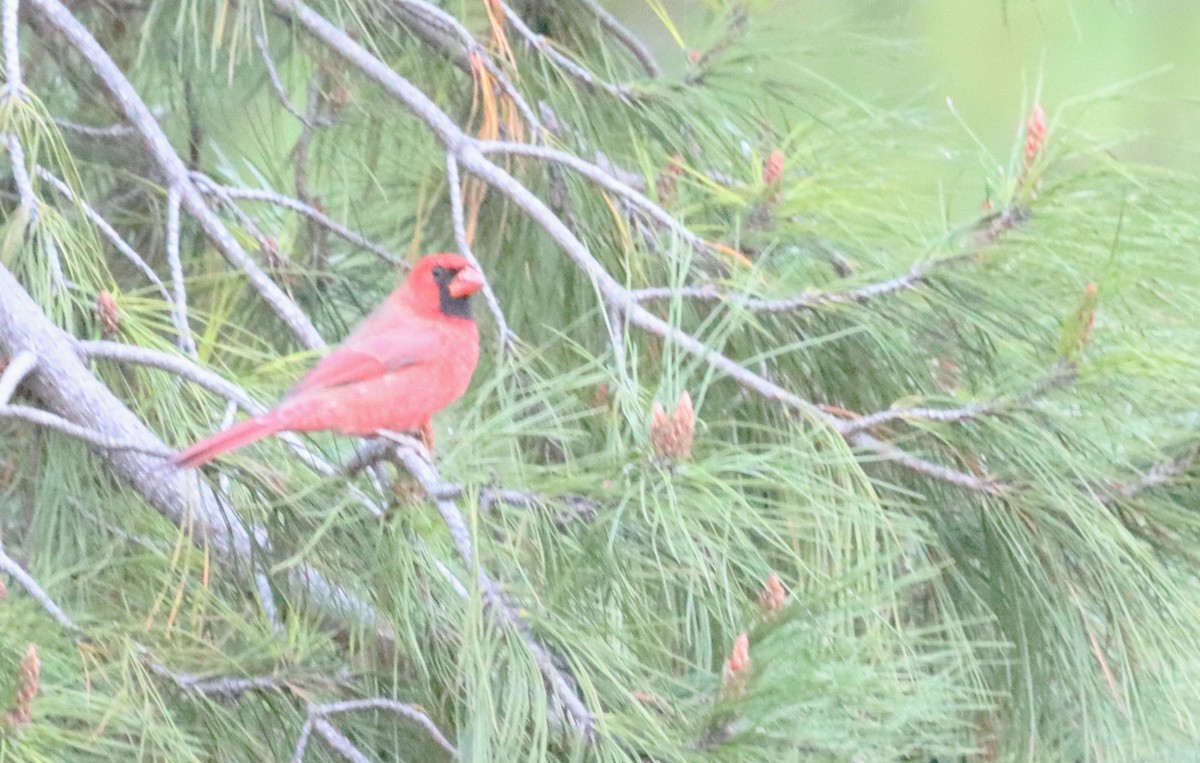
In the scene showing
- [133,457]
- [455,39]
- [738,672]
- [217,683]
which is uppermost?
Answer: [455,39]

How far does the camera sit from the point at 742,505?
3.46 feet

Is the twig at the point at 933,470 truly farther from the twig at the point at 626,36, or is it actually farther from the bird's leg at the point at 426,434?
the twig at the point at 626,36

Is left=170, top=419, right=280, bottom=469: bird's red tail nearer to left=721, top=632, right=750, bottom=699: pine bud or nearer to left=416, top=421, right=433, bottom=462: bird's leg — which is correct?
left=416, top=421, right=433, bottom=462: bird's leg

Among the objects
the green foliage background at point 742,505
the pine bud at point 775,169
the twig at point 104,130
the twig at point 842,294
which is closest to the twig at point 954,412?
the green foliage background at point 742,505

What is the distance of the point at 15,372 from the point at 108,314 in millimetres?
191

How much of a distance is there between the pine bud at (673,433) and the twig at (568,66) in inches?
30.4

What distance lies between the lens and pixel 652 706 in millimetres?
1064

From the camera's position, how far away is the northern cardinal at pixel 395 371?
1.31m

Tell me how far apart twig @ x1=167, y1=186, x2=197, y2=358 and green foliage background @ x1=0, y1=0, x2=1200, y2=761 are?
0.03 metres

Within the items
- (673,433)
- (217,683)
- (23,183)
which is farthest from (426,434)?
(673,433)

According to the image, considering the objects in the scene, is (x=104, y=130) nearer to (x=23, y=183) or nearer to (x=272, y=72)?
(x=272, y=72)

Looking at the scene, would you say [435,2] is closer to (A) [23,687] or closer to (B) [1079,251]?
(B) [1079,251]

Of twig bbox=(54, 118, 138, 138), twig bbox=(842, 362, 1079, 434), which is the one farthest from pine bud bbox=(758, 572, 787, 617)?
twig bbox=(54, 118, 138, 138)

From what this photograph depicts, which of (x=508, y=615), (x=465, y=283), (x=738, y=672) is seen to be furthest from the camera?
(x=465, y=283)
